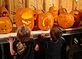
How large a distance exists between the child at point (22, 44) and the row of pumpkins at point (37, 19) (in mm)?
134

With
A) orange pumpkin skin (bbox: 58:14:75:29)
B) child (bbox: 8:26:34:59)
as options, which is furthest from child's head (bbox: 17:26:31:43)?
orange pumpkin skin (bbox: 58:14:75:29)

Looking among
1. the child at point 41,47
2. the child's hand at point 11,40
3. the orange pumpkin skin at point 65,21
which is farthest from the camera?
the orange pumpkin skin at point 65,21

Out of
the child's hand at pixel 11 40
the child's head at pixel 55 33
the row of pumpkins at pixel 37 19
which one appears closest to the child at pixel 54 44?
the child's head at pixel 55 33

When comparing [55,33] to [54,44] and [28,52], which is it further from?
[28,52]

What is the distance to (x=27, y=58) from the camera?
196cm

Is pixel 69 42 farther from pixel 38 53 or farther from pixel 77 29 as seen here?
pixel 38 53

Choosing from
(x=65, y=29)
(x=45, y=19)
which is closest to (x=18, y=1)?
(x=45, y=19)

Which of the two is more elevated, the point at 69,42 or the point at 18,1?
the point at 18,1

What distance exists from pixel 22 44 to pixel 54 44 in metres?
0.36

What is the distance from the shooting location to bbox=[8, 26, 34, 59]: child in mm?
1876

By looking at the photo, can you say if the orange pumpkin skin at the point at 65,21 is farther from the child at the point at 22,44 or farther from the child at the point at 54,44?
the child at the point at 22,44

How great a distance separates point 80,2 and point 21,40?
4.63ft

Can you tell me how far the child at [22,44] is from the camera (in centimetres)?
188

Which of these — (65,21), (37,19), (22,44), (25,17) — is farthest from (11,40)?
(65,21)
